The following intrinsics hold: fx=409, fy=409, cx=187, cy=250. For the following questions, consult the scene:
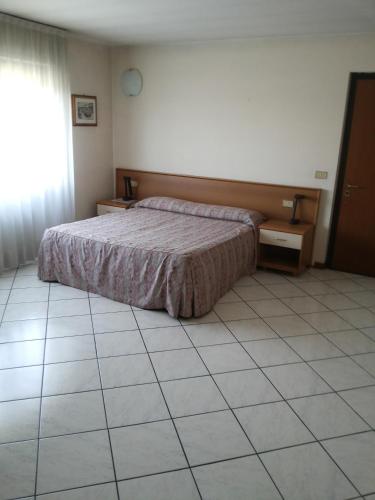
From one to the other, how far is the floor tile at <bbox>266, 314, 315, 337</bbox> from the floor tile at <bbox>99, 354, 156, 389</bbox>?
3.63ft

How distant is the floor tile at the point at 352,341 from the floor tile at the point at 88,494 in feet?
6.21

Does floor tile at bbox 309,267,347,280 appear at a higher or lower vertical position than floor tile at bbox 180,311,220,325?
higher

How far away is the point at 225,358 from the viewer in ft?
9.12

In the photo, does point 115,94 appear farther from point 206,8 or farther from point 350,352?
point 350,352

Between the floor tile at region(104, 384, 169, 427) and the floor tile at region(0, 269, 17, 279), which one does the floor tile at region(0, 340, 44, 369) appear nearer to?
the floor tile at region(104, 384, 169, 427)

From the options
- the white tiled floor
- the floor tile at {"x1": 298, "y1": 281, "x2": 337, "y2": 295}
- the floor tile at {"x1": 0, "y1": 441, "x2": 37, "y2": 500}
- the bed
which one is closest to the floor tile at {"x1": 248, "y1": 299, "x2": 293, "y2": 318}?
the white tiled floor

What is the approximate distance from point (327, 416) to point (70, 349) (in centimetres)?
169

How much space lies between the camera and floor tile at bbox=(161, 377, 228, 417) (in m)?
2.27

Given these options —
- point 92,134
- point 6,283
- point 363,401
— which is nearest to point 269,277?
point 363,401

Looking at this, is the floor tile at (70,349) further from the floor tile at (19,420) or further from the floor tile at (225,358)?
the floor tile at (225,358)

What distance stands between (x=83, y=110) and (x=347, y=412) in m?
4.24

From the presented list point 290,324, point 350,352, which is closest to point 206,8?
point 290,324

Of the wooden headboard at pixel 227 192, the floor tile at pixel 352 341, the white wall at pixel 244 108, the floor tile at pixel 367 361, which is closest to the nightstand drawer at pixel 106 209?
the wooden headboard at pixel 227 192

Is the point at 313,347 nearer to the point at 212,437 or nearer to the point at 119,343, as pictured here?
the point at 212,437
